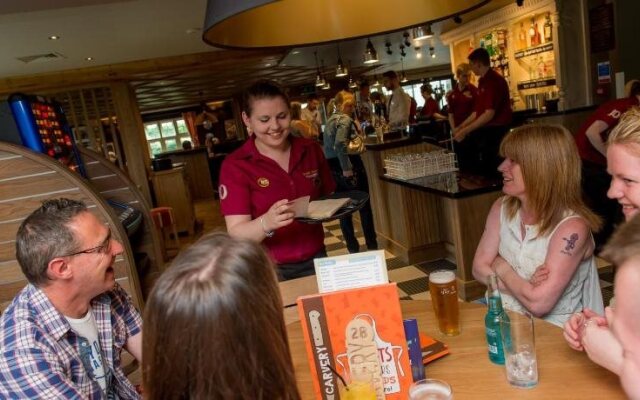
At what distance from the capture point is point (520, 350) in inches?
46.4

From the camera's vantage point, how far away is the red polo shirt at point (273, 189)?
2029mm

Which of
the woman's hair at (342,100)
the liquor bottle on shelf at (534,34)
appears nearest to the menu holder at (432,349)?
the woman's hair at (342,100)

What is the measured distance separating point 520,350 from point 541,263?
2.07ft

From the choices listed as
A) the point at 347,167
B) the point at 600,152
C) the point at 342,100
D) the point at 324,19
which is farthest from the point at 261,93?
the point at 342,100

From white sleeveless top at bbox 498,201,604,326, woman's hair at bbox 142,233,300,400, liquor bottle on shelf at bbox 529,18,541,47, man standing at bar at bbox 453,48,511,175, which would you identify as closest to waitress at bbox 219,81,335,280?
white sleeveless top at bbox 498,201,604,326

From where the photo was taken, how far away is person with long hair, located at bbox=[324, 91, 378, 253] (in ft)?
15.7

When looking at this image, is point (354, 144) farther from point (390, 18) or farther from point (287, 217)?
point (390, 18)

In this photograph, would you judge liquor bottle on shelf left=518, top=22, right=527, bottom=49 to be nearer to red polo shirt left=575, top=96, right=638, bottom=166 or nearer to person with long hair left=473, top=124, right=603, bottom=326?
red polo shirt left=575, top=96, right=638, bottom=166

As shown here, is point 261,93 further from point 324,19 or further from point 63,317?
point 63,317

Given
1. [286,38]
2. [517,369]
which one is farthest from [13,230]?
[517,369]

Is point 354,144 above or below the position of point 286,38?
below

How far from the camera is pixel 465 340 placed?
4.49ft

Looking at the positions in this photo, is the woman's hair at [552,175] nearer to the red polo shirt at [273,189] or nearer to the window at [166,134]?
the red polo shirt at [273,189]

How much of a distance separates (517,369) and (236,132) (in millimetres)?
18130
